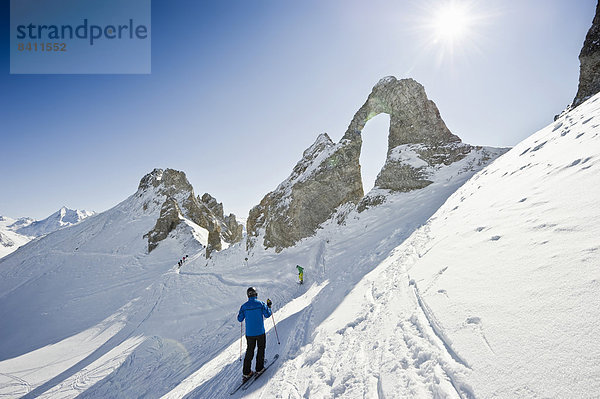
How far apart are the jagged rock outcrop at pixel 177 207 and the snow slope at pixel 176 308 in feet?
26.8

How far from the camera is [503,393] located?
7.18ft

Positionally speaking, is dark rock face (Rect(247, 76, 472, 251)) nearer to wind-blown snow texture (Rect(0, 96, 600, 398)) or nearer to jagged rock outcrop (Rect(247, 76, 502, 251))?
jagged rock outcrop (Rect(247, 76, 502, 251))

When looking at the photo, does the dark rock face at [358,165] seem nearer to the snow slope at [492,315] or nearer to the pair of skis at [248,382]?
the snow slope at [492,315]

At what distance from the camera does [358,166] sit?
28750 millimetres

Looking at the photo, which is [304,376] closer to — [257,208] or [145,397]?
[145,397]

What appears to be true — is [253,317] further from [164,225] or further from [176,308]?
[164,225]

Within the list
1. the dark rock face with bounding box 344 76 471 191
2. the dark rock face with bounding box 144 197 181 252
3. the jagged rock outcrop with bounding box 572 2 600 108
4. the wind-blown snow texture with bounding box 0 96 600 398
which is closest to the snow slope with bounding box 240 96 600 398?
the wind-blown snow texture with bounding box 0 96 600 398

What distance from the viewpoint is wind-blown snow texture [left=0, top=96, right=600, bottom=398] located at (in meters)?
2.46

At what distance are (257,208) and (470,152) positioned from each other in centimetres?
2577

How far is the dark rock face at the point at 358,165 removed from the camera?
2434 centimetres

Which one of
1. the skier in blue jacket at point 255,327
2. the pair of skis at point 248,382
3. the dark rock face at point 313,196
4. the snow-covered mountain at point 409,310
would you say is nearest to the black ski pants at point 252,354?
the skier in blue jacket at point 255,327

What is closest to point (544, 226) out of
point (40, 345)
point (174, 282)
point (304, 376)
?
point (304, 376)

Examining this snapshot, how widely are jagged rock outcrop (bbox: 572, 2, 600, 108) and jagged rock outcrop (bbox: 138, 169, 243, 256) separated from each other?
163 ft

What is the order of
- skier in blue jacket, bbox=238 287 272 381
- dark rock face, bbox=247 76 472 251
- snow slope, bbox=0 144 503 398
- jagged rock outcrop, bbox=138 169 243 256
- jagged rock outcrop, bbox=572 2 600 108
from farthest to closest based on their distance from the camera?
jagged rock outcrop, bbox=138 169 243 256
dark rock face, bbox=247 76 472 251
jagged rock outcrop, bbox=572 2 600 108
snow slope, bbox=0 144 503 398
skier in blue jacket, bbox=238 287 272 381
